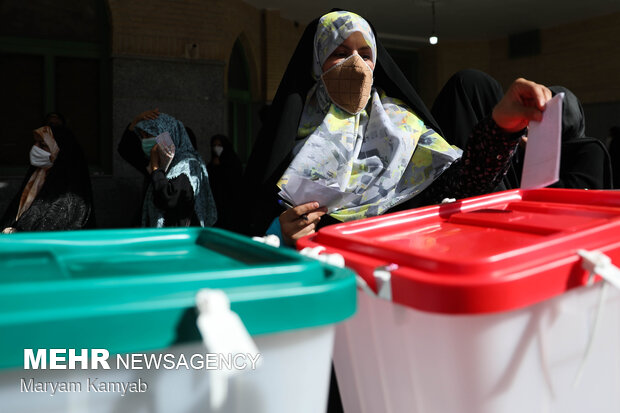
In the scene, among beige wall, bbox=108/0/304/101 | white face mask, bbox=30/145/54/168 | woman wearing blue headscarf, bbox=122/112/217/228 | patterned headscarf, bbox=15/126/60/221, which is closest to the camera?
woman wearing blue headscarf, bbox=122/112/217/228

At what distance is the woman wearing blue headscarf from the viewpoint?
351 centimetres

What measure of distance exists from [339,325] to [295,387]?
27 centimetres

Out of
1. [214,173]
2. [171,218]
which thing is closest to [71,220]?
[171,218]

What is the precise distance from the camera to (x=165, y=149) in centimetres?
366

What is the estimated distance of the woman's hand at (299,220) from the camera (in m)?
1.40

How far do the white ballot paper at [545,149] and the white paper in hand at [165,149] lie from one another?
295cm

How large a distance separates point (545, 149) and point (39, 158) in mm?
3888

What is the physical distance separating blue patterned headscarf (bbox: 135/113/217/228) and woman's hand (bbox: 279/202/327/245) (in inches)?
90.9

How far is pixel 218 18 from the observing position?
7176 mm

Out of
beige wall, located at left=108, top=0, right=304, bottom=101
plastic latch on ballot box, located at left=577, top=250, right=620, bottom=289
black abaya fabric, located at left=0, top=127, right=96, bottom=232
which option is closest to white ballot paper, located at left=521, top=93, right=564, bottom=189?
plastic latch on ballot box, located at left=577, top=250, right=620, bottom=289

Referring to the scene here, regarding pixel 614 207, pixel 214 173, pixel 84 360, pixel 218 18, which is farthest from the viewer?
pixel 218 18

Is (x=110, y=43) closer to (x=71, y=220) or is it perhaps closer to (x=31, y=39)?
(x=31, y=39)

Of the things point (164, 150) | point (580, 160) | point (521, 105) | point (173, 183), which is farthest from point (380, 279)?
point (164, 150)

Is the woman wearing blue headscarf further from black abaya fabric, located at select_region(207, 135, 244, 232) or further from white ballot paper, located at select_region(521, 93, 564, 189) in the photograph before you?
white ballot paper, located at select_region(521, 93, 564, 189)
